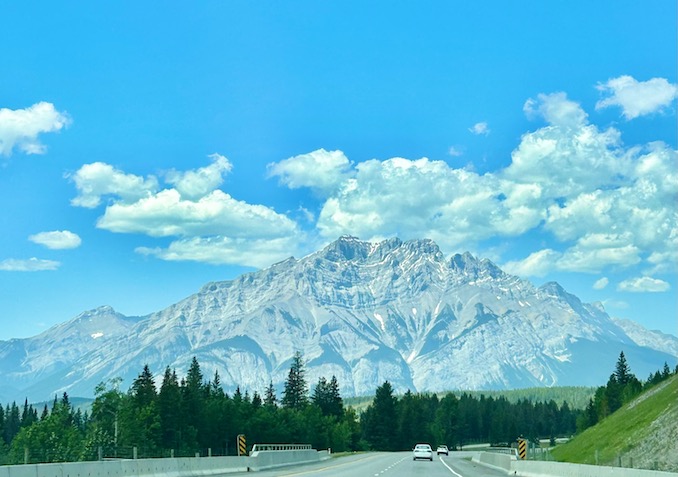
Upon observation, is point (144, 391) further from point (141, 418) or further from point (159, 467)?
point (159, 467)

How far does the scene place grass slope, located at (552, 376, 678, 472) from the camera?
219 feet

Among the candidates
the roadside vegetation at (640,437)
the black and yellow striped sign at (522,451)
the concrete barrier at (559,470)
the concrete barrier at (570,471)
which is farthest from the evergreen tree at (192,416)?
the concrete barrier at (570,471)

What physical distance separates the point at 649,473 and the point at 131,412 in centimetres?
13344

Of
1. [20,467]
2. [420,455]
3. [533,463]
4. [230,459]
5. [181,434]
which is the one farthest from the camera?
[181,434]

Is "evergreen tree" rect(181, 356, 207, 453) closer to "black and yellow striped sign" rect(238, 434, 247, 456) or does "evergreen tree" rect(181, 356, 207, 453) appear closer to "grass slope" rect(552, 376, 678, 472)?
"grass slope" rect(552, 376, 678, 472)

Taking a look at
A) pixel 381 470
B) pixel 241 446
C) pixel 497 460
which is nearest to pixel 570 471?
pixel 381 470

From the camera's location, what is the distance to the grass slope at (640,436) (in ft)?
219

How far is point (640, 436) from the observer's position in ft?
243

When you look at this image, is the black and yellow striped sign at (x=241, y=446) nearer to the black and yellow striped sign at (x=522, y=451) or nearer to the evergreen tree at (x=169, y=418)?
the black and yellow striped sign at (x=522, y=451)

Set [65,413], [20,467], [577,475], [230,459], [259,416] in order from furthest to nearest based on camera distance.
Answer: [65,413]
[259,416]
[230,459]
[577,475]
[20,467]

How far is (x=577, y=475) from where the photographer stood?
36.3 meters

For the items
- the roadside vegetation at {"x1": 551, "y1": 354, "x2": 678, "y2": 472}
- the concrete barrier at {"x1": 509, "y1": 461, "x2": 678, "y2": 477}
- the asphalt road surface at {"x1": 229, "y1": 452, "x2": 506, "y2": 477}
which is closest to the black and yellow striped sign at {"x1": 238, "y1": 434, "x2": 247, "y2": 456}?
the asphalt road surface at {"x1": 229, "y1": 452, "x2": 506, "y2": 477}

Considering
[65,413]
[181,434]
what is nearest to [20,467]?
[181,434]

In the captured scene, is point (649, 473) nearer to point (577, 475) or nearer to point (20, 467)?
point (577, 475)
